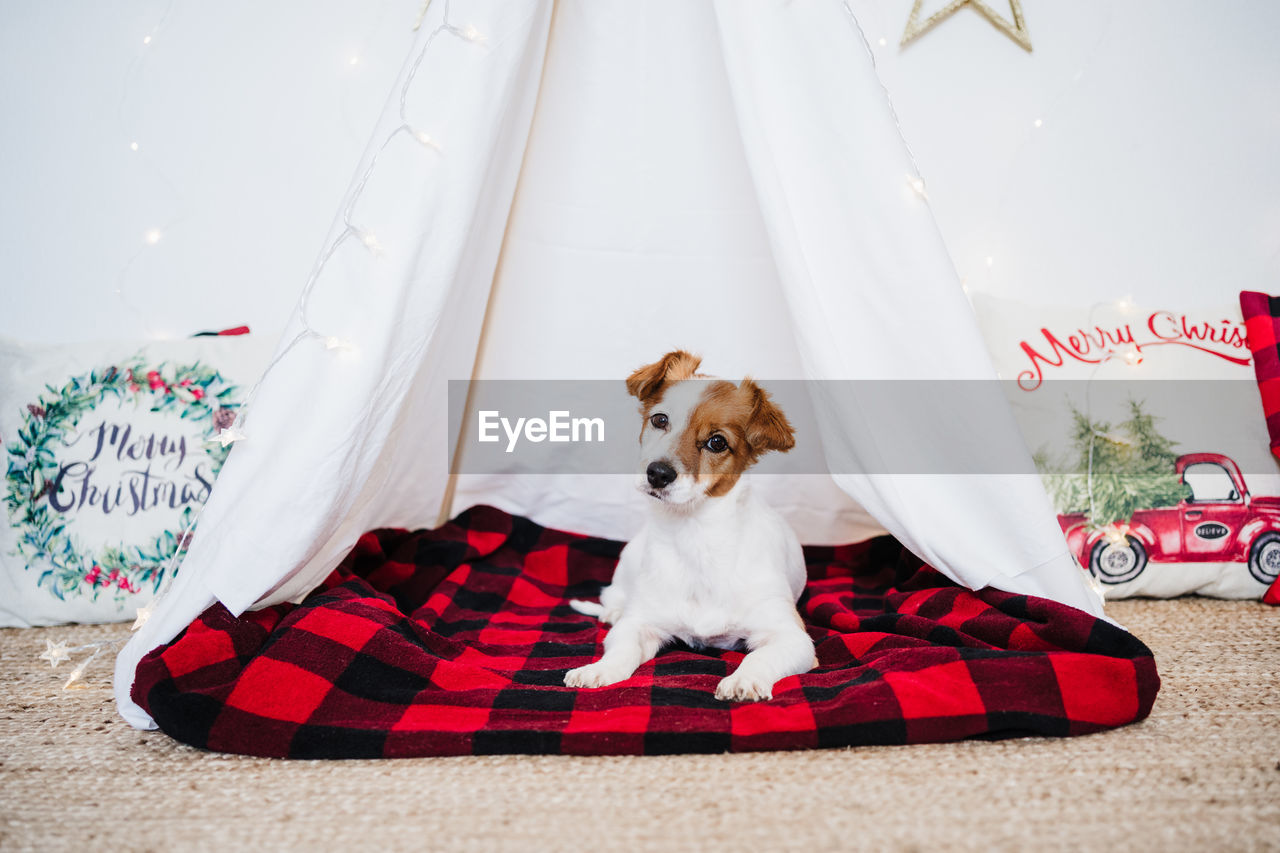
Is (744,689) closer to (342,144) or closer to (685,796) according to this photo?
(685,796)

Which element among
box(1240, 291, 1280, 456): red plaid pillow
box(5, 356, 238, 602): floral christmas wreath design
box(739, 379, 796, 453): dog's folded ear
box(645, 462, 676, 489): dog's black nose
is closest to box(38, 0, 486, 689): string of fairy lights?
box(5, 356, 238, 602): floral christmas wreath design

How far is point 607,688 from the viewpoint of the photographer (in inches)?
53.1

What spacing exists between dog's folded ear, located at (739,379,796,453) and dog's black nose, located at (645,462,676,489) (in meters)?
0.25

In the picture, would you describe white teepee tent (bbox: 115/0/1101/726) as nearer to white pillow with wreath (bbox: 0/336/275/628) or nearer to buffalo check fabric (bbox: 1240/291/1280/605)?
white pillow with wreath (bbox: 0/336/275/628)

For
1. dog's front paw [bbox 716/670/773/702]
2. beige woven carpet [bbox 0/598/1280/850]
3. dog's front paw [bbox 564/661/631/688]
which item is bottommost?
beige woven carpet [bbox 0/598/1280/850]

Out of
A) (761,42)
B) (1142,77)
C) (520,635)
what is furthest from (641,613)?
(1142,77)

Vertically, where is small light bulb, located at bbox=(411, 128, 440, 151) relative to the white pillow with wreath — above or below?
above

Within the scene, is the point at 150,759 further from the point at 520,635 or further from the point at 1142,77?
the point at 1142,77

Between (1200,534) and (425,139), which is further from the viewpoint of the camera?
(1200,534)

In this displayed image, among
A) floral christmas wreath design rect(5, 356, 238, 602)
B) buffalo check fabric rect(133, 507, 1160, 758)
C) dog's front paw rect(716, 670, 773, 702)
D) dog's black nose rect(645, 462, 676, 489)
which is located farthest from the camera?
floral christmas wreath design rect(5, 356, 238, 602)

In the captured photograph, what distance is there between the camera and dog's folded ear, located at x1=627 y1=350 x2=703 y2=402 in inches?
69.7

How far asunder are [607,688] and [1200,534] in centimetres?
169

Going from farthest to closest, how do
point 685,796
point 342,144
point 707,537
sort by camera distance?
point 342,144
point 707,537
point 685,796

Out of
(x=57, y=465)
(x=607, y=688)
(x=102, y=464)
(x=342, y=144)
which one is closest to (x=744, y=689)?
(x=607, y=688)
